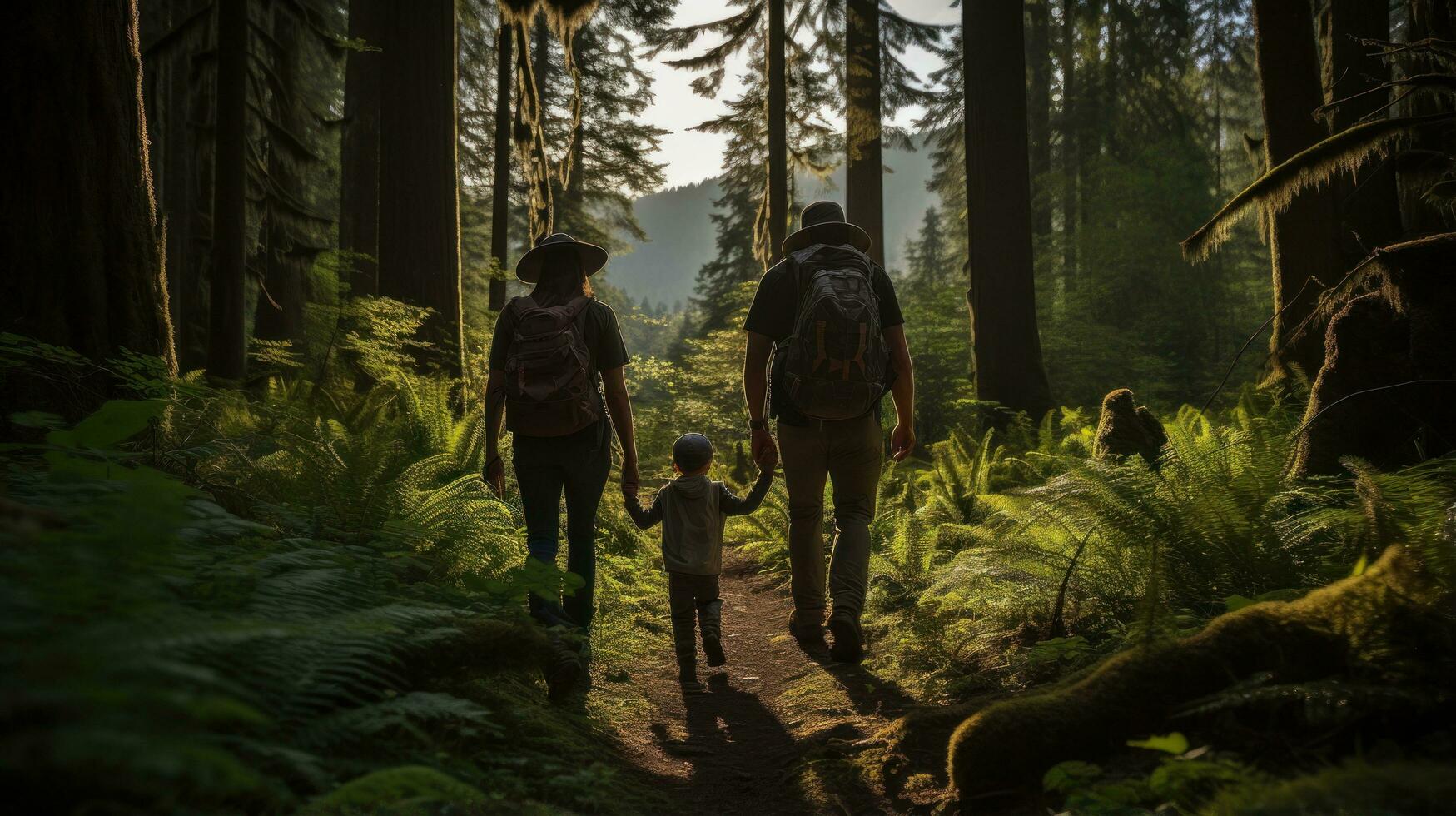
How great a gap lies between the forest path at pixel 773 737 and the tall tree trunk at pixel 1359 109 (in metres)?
6.25

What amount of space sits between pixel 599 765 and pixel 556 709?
67 cm

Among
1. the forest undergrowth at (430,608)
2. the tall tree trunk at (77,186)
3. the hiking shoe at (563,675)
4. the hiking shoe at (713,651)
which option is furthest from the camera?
the hiking shoe at (713,651)

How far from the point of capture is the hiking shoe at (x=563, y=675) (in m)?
3.18

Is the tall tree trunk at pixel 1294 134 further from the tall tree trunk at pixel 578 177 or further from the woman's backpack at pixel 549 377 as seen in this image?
the tall tree trunk at pixel 578 177

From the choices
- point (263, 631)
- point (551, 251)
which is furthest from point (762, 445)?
point (263, 631)

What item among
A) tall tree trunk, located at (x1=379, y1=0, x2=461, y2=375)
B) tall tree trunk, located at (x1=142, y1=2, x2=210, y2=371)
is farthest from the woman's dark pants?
tall tree trunk, located at (x1=142, y1=2, x2=210, y2=371)

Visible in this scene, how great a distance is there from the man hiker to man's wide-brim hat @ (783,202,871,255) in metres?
0.01

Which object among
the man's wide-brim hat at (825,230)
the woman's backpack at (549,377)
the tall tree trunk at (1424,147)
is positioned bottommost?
the woman's backpack at (549,377)

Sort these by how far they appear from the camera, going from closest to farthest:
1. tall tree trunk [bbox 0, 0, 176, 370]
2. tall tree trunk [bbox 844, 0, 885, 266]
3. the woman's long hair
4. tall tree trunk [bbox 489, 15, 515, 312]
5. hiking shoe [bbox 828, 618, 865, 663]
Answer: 1. tall tree trunk [bbox 0, 0, 176, 370]
2. the woman's long hair
3. hiking shoe [bbox 828, 618, 865, 663]
4. tall tree trunk [bbox 489, 15, 515, 312]
5. tall tree trunk [bbox 844, 0, 885, 266]

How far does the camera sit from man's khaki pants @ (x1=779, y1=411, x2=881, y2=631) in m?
4.42

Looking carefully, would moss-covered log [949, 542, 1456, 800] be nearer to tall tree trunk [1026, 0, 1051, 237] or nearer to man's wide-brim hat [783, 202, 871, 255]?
man's wide-brim hat [783, 202, 871, 255]

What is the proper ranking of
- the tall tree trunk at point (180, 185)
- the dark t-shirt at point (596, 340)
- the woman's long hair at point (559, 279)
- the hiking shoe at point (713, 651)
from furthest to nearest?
the tall tree trunk at point (180, 185), the hiking shoe at point (713, 651), the woman's long hair at point (559, 279), the dark t-shirt at point (596, 340)

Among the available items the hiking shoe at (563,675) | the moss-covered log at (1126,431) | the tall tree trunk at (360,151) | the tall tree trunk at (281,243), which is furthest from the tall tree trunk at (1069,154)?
the hiking shoe at (563,675)

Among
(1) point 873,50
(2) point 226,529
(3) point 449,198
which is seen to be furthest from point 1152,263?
(2) point 226,529
